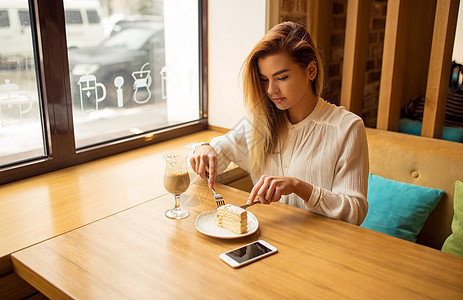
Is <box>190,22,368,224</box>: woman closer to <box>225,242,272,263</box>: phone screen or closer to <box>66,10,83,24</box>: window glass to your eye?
<box>225,242,272,263</box>: phone screen

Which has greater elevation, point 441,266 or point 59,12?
point 59,12

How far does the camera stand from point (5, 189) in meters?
1.80

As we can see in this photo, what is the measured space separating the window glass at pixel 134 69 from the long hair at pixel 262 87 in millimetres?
873

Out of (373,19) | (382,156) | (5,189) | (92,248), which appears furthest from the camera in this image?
(373,19)

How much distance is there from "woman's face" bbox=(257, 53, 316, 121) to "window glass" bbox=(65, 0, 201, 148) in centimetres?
96

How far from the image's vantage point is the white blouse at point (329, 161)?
140cm

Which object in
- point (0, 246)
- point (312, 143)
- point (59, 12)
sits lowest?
point (0, 246)

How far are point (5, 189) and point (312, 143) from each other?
127cm

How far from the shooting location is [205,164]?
166 centimetres

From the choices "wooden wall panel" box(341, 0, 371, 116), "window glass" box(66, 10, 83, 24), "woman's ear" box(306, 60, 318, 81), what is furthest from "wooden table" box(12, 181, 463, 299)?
"wooden wall panel" box(341, 0, 371, 116)

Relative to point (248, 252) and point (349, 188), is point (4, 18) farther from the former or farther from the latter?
point (349, 188)

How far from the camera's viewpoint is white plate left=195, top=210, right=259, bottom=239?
1.24 metres

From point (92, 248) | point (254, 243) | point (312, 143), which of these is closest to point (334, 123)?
point (312, 143)

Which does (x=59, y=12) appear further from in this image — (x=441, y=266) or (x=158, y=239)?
(x=441, y=266)
